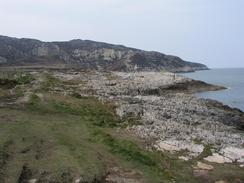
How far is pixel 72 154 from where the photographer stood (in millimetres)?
22562

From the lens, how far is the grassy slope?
20.1 meters

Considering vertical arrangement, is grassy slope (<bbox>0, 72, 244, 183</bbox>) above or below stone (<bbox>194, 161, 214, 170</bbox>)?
above

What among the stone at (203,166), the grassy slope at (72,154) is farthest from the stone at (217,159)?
the stone at (203,166)

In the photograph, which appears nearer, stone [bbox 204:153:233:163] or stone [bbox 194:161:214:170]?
stone [bbox 194:161:214:170]

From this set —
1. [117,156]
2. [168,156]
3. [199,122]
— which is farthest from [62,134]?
[199,122]

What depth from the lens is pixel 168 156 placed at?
25547 millimetres

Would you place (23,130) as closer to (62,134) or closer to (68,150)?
(62,134)

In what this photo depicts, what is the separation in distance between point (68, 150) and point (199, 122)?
746 inches

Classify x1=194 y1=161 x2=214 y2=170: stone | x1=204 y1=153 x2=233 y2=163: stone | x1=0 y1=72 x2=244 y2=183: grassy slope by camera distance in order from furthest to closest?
x1=204 y1=153 x2=233 y2=163: stone
x1=194 y1=161 x2=214 y2=170: stone
x1=0 y1=72 x2=244 y2=183: grassy slope

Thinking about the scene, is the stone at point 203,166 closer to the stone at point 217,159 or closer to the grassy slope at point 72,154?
the grassy slope at point 72,154

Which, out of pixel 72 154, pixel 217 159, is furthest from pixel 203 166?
pixel 72 154

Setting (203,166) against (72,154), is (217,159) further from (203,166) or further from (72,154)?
(72,154)

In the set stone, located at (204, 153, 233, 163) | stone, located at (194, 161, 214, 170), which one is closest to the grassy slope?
stone, located at (194, 161, 214, 170)

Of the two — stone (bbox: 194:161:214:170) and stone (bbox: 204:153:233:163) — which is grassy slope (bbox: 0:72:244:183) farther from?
stone (bbox: 204:153:233:163)
